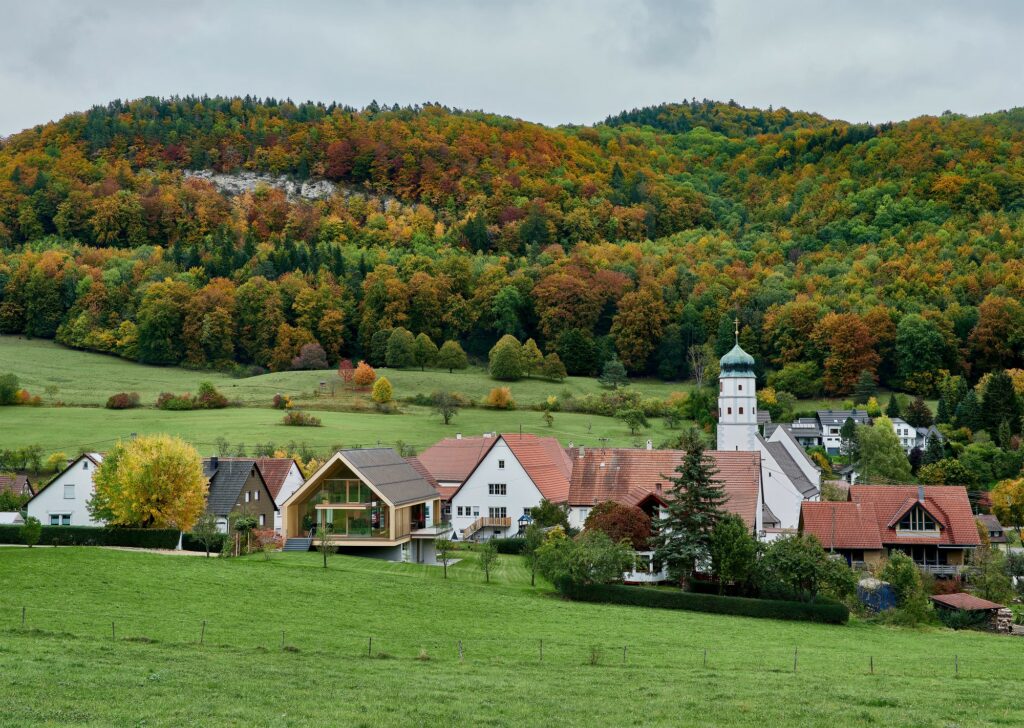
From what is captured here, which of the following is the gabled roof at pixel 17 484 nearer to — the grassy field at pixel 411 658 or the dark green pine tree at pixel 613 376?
the grassy field at pixel 411 658

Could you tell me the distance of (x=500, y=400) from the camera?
91.4 metres

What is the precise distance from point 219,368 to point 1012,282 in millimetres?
86031

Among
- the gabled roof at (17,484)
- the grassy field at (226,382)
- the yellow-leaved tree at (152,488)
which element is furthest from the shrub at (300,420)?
the yellow-leaved tree at (152,488)

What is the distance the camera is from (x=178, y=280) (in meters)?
Result: 132

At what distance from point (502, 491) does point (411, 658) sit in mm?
29175

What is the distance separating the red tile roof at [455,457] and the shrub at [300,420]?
2259cm

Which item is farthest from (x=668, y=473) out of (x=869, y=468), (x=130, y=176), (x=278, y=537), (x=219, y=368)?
(x=130, y=176)

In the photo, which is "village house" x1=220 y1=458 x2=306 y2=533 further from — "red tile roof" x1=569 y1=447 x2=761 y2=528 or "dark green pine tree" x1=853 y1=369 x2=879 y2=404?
"dark green pine tree" x1=853 y1=369 x2=879 y2=404

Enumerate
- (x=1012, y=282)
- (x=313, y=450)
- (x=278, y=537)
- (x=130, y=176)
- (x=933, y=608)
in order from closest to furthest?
(x=933, y=608), (x=278, y=537), (x=313, y=450), (x=1012, y=282), (x=130, y=176)

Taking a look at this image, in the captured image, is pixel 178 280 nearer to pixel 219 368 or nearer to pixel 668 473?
pixel 219 368

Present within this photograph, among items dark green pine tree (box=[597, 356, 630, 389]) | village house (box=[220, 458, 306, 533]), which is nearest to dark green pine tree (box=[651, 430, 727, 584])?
village house (box=[220, 458, 306, 533])

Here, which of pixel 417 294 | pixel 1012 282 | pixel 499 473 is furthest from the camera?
pixel 417 294

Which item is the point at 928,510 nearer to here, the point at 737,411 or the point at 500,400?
the point at 737,411

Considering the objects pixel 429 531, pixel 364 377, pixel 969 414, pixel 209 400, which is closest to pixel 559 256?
pixel 364 377
